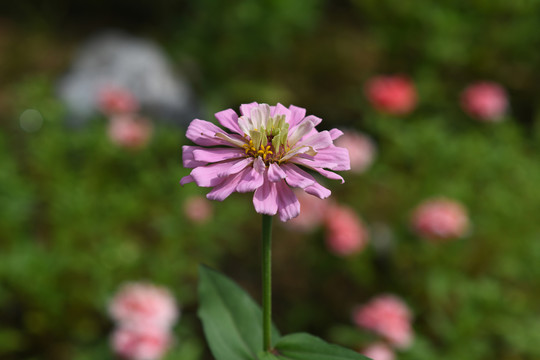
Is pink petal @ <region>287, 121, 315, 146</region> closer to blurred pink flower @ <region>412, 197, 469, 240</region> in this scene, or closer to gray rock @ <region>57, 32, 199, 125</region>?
blurred pink flower @ <region>412, 197, 469, 240</region>

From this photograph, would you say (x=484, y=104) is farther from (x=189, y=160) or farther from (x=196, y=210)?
(x=189, y=160)

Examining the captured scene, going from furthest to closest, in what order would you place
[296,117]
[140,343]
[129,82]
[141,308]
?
[129,82]
[141,308]
[140,343]
[296,117]

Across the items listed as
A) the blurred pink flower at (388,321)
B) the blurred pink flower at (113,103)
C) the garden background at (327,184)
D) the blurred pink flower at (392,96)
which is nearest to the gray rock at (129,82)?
the garden background at (327,184)

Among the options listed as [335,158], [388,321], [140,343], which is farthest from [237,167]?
[388,321]

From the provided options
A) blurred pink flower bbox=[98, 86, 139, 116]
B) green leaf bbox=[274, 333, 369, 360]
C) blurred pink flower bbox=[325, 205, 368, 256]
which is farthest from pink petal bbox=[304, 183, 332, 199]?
blurred pink flower bbox=[98, 86, 139, 116]

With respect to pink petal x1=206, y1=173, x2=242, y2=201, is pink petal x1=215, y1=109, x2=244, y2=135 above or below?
above

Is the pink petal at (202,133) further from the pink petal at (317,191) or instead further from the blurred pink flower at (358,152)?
the blurred pink flower at (358,152)
